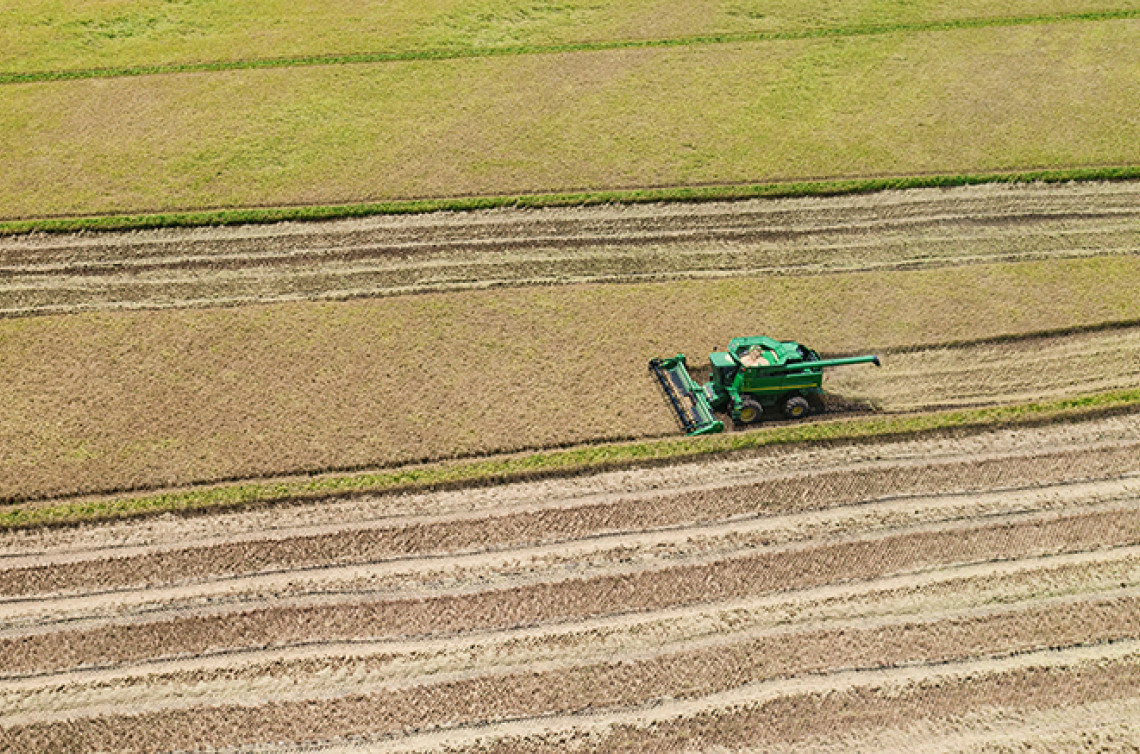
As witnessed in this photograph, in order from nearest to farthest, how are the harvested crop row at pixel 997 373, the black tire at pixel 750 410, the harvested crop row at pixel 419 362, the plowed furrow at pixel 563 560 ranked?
1. the plowed furrow at pixel 563 560
2. the black tire at pixel 750 410
3. the harvested crop row at pixel 419 362
4. the harvested crop row at pixel 997 373

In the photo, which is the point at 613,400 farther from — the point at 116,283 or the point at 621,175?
the point at 116,283

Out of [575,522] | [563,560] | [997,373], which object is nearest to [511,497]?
[575,522]

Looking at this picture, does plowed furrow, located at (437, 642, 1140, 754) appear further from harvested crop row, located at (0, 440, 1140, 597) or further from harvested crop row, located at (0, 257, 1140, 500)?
harvested crop row, located at (0, 257, 1140, 500)

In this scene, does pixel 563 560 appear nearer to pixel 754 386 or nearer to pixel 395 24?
pixel 754 386

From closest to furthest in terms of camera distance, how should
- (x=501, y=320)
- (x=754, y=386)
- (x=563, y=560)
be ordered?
(x=563, y=560) < (x=754, y=386) < (x=501, y=320)

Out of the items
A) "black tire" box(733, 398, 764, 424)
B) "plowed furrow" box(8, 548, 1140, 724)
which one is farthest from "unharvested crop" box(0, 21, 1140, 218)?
"plowed furrow" box(8, 548, 1140, 724)

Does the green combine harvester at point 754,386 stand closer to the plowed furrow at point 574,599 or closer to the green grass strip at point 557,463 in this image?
the green grass strip at point 557,463

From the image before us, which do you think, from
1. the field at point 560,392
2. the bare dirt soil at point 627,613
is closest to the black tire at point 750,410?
the field at point 560,392
